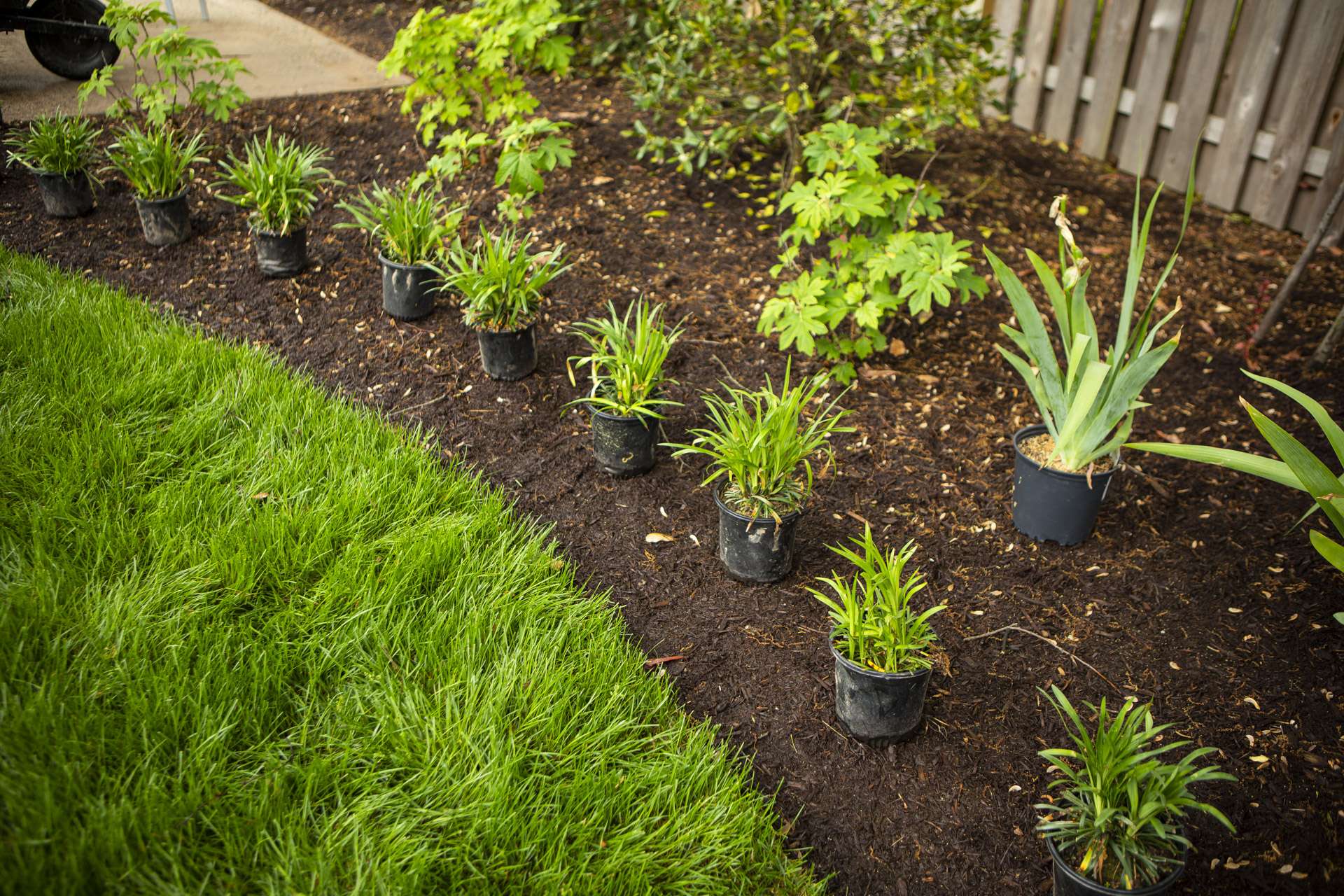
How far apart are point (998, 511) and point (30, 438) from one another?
301cm

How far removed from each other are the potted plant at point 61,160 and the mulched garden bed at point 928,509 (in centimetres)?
14

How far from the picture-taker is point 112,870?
5.46ft

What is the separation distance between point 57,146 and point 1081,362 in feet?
14.3

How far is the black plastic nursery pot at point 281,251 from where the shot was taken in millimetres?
3883

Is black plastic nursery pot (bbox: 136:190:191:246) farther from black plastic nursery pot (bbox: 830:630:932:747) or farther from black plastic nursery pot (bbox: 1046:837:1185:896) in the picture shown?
black plastic nursery pot (bbox: 1046:837:1185:896)

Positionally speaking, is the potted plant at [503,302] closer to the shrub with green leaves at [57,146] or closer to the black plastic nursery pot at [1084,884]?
Answer: the shrub with green leaves at [57,146]

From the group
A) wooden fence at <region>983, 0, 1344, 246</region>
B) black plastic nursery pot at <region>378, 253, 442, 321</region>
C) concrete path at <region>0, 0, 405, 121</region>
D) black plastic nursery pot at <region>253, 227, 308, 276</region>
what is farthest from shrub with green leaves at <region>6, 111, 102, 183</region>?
wooden fence at <region>983, 0, 1344, 246</region>

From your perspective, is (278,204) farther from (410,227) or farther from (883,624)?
A: (883,624)

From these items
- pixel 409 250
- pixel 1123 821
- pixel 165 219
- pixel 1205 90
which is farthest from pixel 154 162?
pixel 1205 90

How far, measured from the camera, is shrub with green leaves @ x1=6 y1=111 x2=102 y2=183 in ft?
13.4

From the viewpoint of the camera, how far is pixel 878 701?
214 cm

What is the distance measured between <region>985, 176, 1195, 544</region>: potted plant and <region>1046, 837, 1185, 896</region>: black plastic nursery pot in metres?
1.13

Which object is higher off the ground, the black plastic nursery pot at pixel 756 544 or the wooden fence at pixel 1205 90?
the wooden fence at pixel 1205 90

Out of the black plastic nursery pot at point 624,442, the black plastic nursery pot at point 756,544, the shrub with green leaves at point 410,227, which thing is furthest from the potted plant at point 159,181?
the black plastic nursery pot at point 756,544
